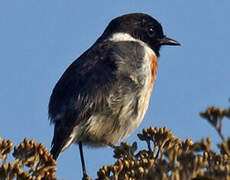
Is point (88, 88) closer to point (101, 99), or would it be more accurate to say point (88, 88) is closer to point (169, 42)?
point (101, 99)

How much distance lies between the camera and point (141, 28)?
8.66 m

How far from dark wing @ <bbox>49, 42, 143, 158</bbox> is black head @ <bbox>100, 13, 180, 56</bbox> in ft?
3.46

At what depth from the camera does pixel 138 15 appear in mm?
8711

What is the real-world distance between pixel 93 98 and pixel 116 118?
18.1 inches

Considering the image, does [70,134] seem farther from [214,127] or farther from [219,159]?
[214,127]

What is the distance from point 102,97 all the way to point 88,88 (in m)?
0.24

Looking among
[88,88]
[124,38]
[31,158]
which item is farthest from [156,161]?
[124,38]

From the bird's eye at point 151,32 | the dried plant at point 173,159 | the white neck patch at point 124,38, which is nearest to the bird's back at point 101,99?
the white neck patch at point 124,38

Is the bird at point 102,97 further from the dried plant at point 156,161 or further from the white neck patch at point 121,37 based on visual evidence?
the dried plant at point 156,161

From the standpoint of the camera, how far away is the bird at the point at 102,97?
6.78 meters

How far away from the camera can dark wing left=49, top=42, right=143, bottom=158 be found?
674 centimetres

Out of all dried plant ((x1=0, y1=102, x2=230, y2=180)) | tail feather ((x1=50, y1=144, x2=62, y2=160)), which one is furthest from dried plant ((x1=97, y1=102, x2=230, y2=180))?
tail feather ((x1=50, y1=144, x2=62, y2=160))

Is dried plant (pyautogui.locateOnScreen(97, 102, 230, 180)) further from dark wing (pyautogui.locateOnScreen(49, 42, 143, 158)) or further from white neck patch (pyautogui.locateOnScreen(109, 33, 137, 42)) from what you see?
white neck patch (pyautogui.locateOnScreen(109, 33, 137, 42))

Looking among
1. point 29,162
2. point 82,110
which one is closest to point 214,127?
point 29,162
